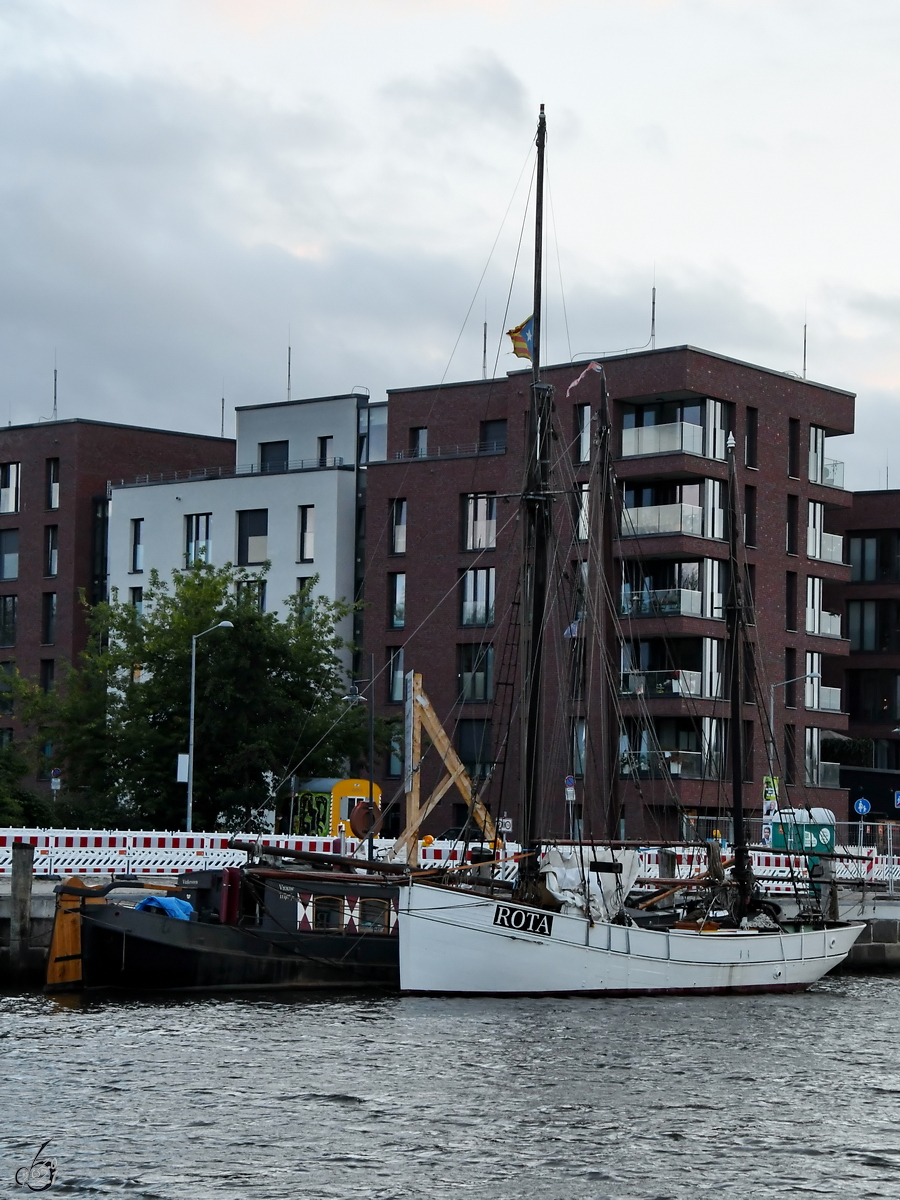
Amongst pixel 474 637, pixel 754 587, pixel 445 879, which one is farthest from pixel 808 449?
pixel 445 879

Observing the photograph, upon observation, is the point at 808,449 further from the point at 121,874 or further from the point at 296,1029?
the point at 296,1029

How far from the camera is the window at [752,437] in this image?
7669 centimetres

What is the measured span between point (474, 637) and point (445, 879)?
3640 centimetres

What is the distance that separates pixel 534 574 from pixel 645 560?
98.8ft

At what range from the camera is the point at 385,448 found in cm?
8750

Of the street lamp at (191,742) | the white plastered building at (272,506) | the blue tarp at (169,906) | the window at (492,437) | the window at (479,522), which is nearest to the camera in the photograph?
the blue tarp at (169,906)

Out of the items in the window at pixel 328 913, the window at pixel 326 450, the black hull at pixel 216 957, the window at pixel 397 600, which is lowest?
the black hull at pixel 216 957

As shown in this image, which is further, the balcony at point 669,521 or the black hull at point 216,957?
the balcony at point 669,521

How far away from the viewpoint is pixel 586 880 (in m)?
40.2

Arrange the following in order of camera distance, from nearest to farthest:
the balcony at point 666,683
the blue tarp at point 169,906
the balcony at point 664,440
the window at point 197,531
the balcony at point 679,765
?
the blue tarp at point 169,906 < the balcony at point 679,765 < the balcony at point 666,683 < the balcony at point 664,440 < the window at point 197,531

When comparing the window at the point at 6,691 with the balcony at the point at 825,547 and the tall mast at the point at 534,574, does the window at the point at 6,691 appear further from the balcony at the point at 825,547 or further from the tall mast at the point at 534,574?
the balcony at the point at 825,547

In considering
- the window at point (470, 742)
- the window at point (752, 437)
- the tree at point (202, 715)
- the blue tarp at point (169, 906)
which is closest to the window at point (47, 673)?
the tree at point (202, 715)

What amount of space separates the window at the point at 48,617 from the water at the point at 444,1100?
56692mm

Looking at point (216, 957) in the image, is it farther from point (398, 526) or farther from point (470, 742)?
point (398, 526)
